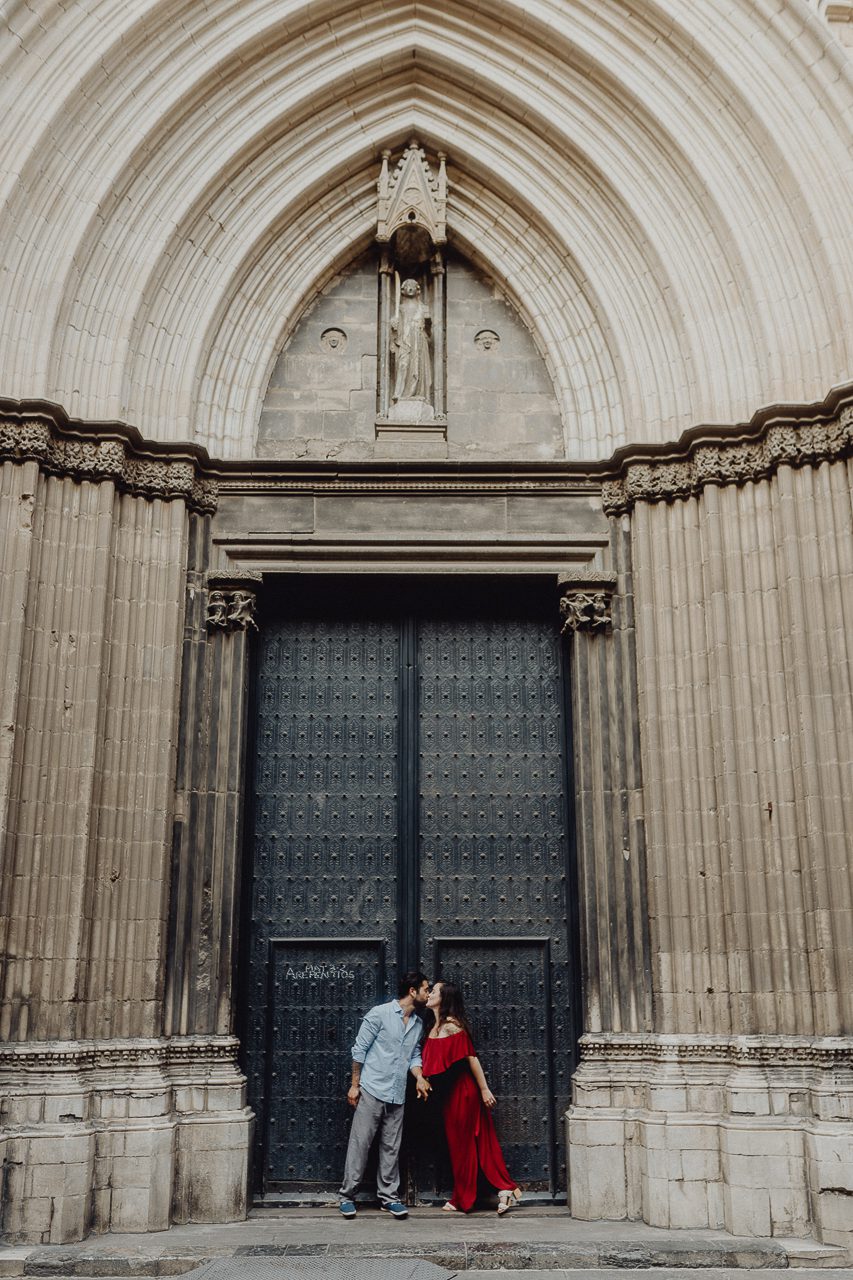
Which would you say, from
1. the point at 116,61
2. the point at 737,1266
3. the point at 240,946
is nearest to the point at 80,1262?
the point at 240,946

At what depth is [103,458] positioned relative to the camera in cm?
925

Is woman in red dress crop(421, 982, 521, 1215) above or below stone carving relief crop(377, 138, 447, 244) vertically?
below

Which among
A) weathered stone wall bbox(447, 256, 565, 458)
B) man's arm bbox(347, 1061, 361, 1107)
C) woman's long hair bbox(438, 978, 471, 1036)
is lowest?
man's arm bbox(347, 1061, 361, 1107)

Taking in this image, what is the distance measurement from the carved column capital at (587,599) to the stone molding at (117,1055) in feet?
13.8

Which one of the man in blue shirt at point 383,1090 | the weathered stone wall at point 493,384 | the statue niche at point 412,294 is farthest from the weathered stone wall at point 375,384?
the man in blue shirt at point 383,1090

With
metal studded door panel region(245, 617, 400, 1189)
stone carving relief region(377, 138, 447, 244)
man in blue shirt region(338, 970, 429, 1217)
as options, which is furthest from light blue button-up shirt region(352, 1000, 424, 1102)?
stone carving relief region(377, 138, 447, 244)

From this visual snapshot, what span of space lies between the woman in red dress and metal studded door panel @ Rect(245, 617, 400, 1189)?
0.71m

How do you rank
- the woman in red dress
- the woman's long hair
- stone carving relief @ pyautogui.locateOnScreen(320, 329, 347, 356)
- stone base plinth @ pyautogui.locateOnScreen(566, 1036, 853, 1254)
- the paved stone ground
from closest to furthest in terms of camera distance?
the paved stone ground < stone base plinth @ pyautogui.locateOnScreen(566, 1036, 853, 1254) < the woman in red dress < the woman's long hair < stone carving relief @ pyautogui.locateOnScreen(320, 329, 347, 356)

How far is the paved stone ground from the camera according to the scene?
290 inches

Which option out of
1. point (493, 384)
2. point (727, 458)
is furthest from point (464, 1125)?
point (493, 384)

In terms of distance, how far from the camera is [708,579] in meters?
9.30

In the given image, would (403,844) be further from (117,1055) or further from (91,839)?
Answer: (117,1055)

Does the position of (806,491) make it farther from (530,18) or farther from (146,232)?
(146,232)

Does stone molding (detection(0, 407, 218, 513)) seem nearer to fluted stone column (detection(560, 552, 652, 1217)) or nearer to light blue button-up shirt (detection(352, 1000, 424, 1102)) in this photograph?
fluted stone column (detection(560, 552, 652, 1217))
